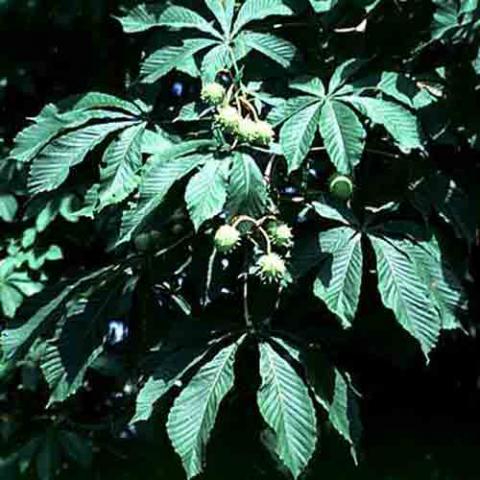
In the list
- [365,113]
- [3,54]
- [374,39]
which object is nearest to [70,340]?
[365,113]

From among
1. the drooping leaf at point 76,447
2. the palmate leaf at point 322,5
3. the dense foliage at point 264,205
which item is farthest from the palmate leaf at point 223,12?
the drooping leaf at point 76,447

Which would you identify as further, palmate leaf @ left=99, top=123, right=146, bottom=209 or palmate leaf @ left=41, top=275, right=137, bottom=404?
palmate leaf @ left=41, top=275, right=137, bottom=404

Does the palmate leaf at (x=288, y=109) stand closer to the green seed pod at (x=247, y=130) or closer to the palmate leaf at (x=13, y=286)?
the green seed pod at (x=247, y=130)

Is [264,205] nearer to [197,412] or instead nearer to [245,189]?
[245,189]

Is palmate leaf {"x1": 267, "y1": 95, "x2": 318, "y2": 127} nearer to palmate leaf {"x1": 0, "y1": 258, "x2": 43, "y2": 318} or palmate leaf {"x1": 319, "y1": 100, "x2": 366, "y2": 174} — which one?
palmate leaf {"x1": 319, "y1": 100, "x2": 366, "y2": 174}

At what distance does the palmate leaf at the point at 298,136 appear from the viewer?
2.20 m

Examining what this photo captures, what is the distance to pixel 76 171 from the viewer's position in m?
3.12

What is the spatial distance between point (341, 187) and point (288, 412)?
53cm

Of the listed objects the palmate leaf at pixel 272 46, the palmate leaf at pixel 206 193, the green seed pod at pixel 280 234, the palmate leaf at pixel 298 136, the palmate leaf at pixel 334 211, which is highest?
the palmate leaf at pixel 272 46

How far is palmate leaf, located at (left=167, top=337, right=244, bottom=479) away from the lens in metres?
2.19

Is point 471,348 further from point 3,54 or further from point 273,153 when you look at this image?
point 3,54

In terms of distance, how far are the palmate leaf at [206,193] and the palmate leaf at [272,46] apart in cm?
41

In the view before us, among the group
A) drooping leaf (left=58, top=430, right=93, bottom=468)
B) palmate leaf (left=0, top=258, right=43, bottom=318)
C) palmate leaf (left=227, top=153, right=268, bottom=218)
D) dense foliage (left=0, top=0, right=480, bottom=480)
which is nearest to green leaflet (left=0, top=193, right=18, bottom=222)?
palmate leaf (left=0, top=258, right=43, bottom=318)

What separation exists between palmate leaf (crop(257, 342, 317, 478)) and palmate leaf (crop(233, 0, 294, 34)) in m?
0.77
